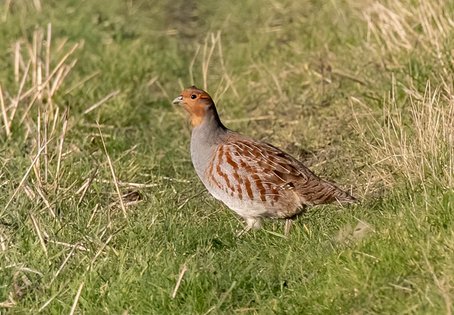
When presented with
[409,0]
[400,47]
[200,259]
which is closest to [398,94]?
[400,47]

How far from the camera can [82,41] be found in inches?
413

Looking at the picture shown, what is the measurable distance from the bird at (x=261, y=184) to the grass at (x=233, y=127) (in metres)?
0.14

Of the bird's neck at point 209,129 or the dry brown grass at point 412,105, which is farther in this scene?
the bird's neck at point 209,129

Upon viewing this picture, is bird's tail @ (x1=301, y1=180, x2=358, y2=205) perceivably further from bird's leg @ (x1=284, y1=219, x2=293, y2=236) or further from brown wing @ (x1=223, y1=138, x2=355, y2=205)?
bird's leg @ (x1=284, y1=219, x2=293, y2=236)

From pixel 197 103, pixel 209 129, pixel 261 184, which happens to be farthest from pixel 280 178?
pixel 197 103

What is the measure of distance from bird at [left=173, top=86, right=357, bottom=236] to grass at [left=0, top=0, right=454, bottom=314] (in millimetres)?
143

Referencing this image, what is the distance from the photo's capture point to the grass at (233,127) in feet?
18.0

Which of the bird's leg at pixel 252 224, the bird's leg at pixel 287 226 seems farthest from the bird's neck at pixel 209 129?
the bird's leg at pixel 287 226

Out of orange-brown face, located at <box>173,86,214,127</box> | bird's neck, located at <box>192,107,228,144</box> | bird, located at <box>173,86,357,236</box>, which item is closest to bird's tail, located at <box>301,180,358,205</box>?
bird, located at <box>173,86,357,236</box>

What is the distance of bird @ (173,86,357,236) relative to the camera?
6.64 metres

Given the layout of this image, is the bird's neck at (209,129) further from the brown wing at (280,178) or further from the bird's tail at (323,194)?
the bird's tail at (323,194)

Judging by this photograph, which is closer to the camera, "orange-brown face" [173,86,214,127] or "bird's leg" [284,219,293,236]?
"bird's leg" [284,219,293,236]

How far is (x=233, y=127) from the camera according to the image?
31.3 feet

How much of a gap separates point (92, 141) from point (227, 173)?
232 centimetres
